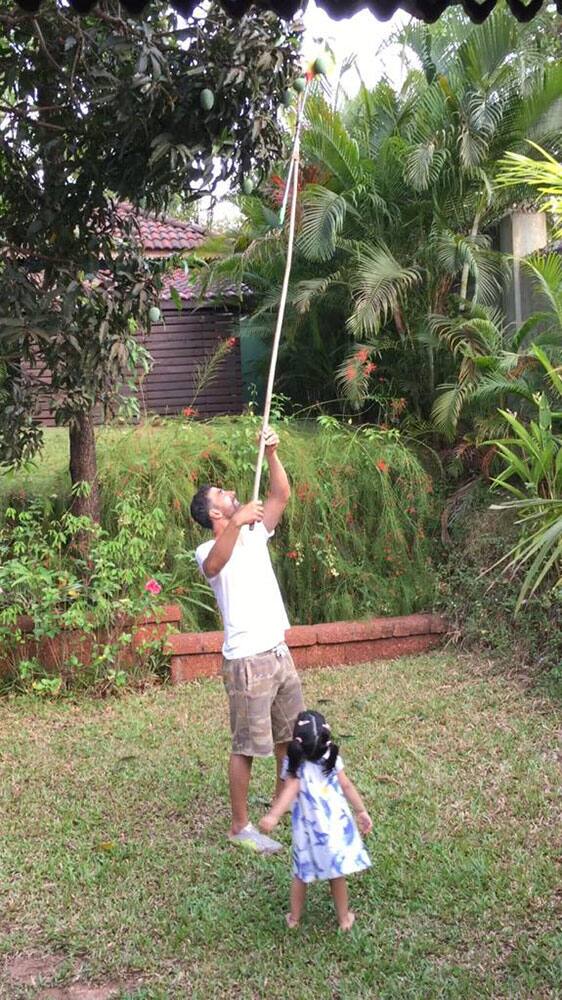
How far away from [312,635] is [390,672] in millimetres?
618

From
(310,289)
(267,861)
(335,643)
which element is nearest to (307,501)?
(335,643)

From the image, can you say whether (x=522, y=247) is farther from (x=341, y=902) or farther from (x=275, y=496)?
(x=341, y=902)

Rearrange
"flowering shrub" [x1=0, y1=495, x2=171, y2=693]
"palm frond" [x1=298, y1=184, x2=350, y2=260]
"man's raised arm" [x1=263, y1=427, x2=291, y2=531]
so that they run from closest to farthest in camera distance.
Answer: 1. "man's raised arm" [x1=263, y1=427, x2=291, y2=531]
2. "flowering shrub" [x1=0, y1=495, x2=171, y2=693]
3. "palm frond" [x1=298, y1=184, x2=350, y2=260]

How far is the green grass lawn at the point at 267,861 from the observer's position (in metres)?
3.28

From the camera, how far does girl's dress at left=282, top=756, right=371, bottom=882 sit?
3.36 m

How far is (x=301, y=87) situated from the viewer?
491cm

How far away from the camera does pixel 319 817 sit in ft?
11.2

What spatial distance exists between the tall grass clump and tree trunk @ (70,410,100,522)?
0.97 feet

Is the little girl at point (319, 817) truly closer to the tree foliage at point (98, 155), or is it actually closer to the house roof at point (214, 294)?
the tree foliage at point (98, 155)

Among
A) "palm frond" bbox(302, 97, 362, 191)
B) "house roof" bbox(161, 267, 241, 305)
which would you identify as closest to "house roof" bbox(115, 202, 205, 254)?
"house roof" bbox(161, 267, 241, 305)

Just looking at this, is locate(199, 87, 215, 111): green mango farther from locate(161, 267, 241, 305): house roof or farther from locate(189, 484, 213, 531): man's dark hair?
locate(161, 267, 241, 305): house roof

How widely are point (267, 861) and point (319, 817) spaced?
0.80 m

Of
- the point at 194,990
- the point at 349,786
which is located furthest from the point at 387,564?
the point at 194,990

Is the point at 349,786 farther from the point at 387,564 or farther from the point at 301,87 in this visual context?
the point at 387,564
